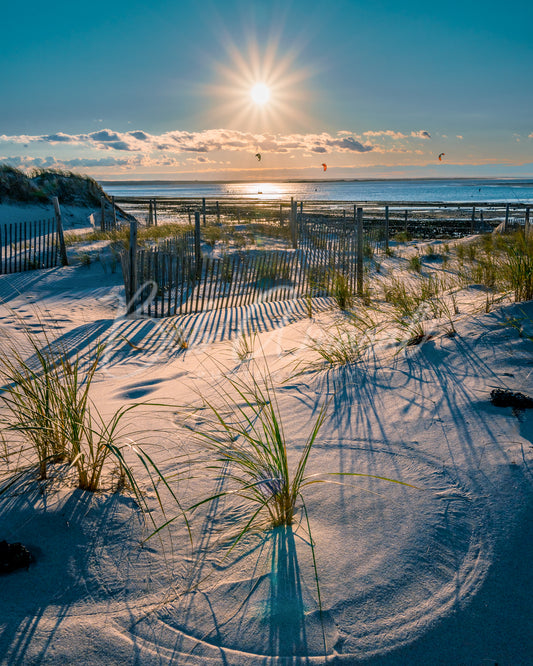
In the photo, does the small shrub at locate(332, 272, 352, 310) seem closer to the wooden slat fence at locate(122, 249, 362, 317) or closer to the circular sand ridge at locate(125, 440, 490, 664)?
the wooden slat fence at locate(122, 249, 362, 317)

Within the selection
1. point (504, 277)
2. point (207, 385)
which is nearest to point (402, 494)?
point (207, 385)

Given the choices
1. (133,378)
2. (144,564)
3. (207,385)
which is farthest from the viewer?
(133,378)

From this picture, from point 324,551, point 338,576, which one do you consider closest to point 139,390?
point 324,551

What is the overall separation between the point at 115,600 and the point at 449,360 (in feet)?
8.74

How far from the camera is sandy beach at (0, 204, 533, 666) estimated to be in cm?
133

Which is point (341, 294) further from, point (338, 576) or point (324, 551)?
point (338, 576)

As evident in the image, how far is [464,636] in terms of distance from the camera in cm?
133

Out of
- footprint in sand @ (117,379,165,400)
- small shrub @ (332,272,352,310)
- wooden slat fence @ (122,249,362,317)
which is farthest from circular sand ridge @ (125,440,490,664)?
wooden slat fence @ (122,249,362,317)

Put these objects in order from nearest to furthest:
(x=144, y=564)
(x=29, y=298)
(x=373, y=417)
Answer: (x=144, y=564) < (x=373, y=417) < (x=29, y=298)

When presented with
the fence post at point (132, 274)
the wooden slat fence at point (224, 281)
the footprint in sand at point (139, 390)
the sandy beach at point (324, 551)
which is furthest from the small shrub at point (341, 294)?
the sandy beach at point (324, 551)

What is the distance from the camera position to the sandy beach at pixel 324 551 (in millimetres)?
1331

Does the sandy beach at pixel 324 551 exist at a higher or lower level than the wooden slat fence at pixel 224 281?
lower

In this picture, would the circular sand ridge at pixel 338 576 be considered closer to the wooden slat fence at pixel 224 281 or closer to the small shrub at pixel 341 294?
the small shrub at pixel 341 294

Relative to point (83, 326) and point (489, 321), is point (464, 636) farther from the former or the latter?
point (83, 326)
